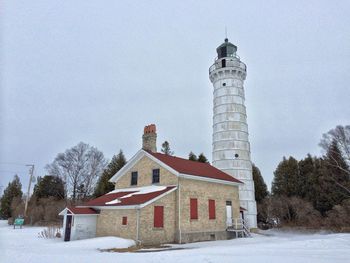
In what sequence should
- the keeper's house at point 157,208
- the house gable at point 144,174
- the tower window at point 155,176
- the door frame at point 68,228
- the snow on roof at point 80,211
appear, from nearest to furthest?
the keeper's house at point 157,208 → the door frame at point 68,228 → the snow on roof at point 80,211 → the house gable at point 144,174 → the tower window at point 155,176

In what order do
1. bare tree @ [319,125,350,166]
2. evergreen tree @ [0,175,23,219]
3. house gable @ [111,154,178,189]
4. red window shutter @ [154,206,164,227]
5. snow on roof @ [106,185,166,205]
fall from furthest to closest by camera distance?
evergreen tree @ [0,175,23,219], bare tree @ [319,125,350,166], house gable @ [111,154,178,189], snow on roof @ [106,185,166,205], red window shutter @ [154,206,164,227]

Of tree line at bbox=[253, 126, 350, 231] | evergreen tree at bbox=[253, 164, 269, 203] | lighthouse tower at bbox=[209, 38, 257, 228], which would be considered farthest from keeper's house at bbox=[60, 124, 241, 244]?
evergreen tree at bbox=[253, 164, 269, 203]

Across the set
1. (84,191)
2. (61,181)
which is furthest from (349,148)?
(61,181)

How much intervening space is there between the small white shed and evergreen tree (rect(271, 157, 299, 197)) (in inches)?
1119

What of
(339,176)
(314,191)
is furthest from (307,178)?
(339,176)

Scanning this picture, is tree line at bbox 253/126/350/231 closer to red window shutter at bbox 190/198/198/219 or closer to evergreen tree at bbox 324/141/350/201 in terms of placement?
evergreen tree at bbox 324/141/350/201

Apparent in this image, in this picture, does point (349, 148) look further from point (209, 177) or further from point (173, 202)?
point (173, 202)

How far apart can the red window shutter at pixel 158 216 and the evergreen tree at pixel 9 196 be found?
147ft

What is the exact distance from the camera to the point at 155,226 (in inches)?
639

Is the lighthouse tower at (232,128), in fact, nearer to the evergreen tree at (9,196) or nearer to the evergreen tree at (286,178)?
the evergreen tree at (286,178)

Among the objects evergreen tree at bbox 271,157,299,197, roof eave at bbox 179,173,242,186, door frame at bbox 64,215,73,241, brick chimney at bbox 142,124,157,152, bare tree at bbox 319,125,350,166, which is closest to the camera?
door frame at bbox 64,215,73,241

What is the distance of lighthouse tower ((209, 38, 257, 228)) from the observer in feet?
97.3

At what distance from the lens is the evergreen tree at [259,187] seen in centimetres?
4041

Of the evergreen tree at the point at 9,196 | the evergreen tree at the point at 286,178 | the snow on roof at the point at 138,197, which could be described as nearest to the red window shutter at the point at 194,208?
the snow on roof at the point at 138,197
